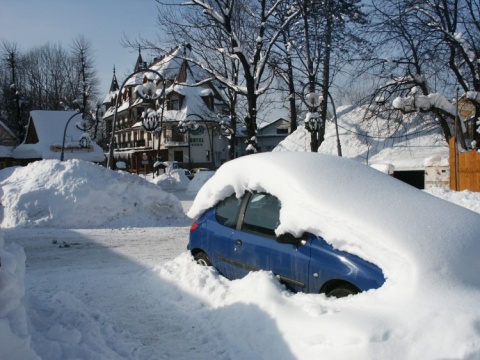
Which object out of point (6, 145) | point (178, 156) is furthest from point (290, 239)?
point (178, 156)

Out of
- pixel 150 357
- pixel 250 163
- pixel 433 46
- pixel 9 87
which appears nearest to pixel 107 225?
pixel 250 163

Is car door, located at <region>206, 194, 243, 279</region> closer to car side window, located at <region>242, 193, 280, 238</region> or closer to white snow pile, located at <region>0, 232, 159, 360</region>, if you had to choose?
car side window, located at <region>242, 193, 280, 238</region>

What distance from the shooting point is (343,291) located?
409 cm

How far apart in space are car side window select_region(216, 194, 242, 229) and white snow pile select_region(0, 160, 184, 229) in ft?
21.8

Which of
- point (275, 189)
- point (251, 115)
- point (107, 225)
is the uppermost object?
point (251, 115)

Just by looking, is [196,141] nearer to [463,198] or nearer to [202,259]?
[463,198]

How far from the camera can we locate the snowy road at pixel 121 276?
4.52 metres

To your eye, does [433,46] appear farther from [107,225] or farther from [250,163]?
[250,163]

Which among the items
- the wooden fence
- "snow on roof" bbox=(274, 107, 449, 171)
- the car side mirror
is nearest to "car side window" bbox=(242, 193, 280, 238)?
the car side mirror

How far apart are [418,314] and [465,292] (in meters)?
0.49

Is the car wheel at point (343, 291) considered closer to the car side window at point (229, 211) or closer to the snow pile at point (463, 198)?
the car side window at point (229, 211)

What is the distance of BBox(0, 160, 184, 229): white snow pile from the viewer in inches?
457

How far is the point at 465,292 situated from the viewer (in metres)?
3.50

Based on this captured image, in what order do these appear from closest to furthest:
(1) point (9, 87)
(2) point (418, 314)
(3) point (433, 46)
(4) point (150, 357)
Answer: (2) point (418, 314) → (4) point (150, 357) → (3) point (433, 46) → (1) point (9, 87)
